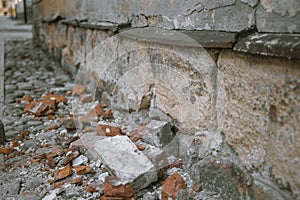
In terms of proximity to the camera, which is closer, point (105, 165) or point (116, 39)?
point (105, 165)

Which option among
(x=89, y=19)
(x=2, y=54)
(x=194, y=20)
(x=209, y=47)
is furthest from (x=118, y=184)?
(x=2, y=54)

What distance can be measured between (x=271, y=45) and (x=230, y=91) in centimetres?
37

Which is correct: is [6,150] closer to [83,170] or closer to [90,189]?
[83,170]

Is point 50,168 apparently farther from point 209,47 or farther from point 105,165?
point 209,47

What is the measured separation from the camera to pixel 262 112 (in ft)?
4.43

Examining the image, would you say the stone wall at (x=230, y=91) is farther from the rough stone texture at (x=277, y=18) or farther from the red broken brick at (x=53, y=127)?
the red broken brick at (x=53, y=127)

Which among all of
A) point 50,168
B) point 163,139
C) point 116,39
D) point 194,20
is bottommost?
point 50,168

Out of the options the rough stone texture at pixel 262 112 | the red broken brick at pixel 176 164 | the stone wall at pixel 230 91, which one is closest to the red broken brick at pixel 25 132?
the stone wall at pixel 230 91

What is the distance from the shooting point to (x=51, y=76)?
4.37 m

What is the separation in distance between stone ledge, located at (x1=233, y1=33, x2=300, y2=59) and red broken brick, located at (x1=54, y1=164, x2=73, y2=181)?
1.17 m

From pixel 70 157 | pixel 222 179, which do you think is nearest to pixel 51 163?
pixel 70 157

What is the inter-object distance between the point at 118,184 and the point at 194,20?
0.94 metres

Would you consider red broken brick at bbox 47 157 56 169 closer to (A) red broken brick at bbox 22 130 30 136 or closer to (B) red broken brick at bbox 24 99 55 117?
(A) red broken brick at bbox 22 130 30 136

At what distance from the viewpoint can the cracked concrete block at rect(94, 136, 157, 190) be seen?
1.72 metres
